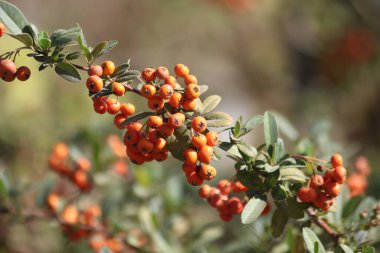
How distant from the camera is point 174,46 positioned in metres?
7.05

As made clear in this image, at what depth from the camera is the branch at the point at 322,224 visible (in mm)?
Answer: 1523

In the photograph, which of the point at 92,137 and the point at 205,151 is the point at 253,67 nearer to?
the point at 92,137

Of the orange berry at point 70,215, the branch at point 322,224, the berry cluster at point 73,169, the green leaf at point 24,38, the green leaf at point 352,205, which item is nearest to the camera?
the green leaf at point 24,38

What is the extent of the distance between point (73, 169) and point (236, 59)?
516 cm

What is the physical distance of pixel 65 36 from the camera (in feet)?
4.39

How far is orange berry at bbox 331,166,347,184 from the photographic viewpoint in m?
1.39

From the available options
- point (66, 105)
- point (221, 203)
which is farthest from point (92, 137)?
point (66, 105)

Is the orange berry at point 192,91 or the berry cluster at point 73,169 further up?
the berry cluster at point 73,169

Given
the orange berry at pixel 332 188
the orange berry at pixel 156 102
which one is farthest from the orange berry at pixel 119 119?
the orange berry at pixel 332 188

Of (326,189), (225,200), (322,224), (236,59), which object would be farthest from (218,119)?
(236,59)

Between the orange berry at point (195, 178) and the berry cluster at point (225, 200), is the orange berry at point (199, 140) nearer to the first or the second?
the orange berry at point (195, 178)

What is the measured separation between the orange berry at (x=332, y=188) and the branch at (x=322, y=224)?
135 mm

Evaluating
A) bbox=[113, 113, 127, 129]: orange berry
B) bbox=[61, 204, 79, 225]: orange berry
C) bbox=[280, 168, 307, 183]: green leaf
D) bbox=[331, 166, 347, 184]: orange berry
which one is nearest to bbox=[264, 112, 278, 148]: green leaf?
bbox=[280, 168, 307, 183]: green leaf

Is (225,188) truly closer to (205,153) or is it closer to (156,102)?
(205,153)
